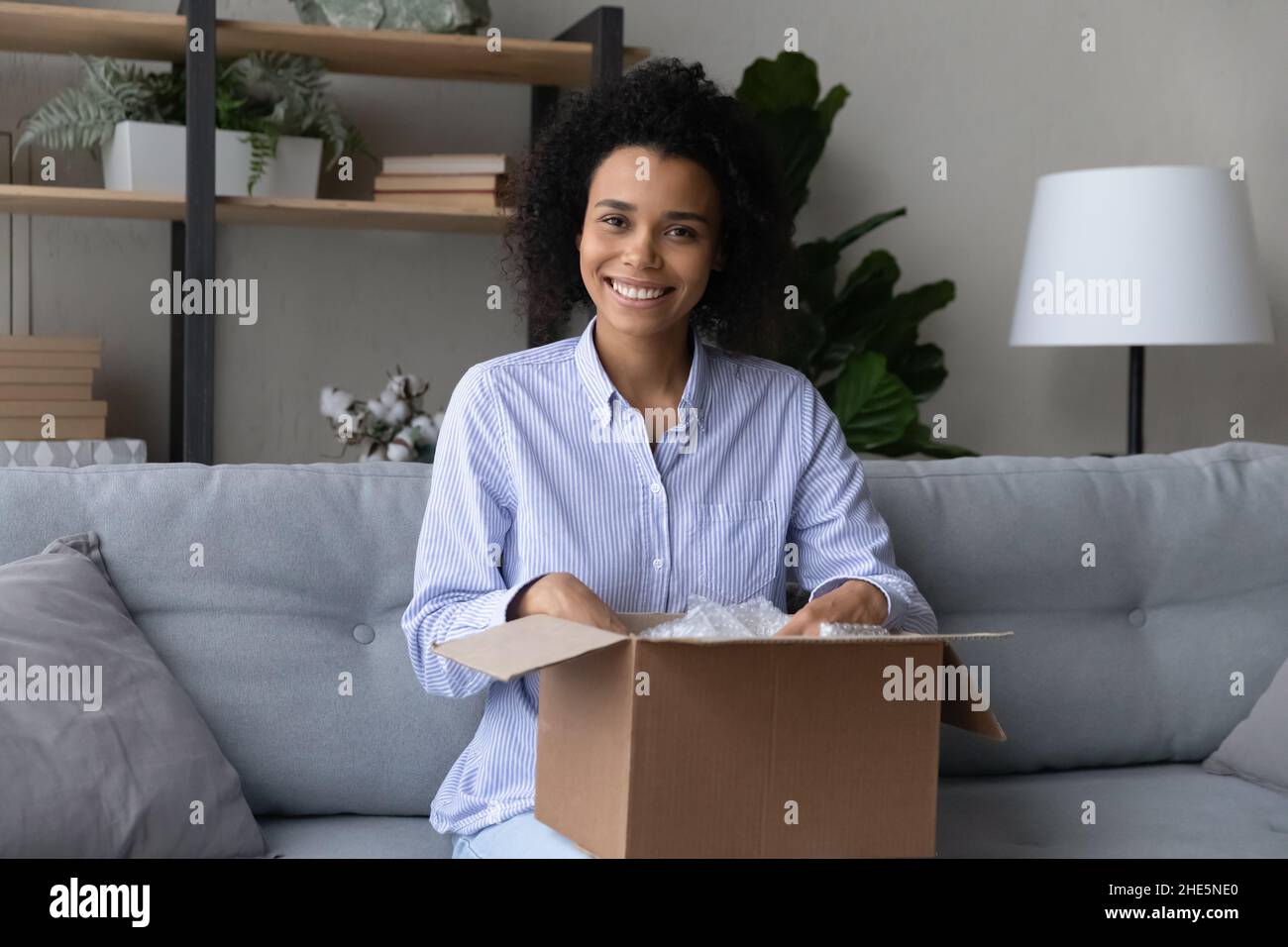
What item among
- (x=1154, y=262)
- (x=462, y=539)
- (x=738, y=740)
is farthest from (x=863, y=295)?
(x=738, y=740)

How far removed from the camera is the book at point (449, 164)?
2703 mm

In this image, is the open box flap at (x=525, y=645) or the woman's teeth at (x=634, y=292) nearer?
the open box flap at (x=525, y=645)

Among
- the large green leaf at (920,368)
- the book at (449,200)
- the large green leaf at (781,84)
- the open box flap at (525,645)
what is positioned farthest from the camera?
the large green leaf at (920,368)

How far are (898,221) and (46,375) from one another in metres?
1.91

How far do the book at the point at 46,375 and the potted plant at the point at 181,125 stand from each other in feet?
1.16

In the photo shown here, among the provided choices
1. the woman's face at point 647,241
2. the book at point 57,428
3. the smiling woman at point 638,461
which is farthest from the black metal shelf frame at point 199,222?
the woman's face at point 647,241

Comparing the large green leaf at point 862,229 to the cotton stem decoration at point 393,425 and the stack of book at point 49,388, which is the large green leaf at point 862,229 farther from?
the stack of book at point 49,388

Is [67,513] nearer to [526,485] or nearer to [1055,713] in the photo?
[526,485]

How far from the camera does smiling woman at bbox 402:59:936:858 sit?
1401mm

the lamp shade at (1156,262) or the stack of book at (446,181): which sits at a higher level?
the stack of book at (446,181)

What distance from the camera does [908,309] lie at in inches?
119

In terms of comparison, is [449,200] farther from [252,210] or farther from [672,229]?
[672,229]

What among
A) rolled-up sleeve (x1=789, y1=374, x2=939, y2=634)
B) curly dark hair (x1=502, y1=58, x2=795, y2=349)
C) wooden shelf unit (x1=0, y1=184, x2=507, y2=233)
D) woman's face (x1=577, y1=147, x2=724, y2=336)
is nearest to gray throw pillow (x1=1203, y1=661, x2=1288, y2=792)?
rolled-up sleeve (x1=789, y1=374, x2=939, y2=634)
